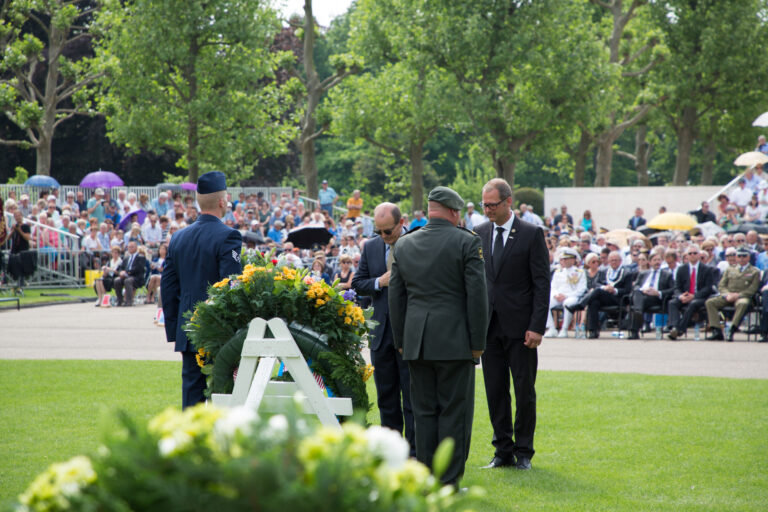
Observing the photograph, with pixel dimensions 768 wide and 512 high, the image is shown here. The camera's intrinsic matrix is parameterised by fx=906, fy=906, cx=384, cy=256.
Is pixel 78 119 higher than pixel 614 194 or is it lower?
higher

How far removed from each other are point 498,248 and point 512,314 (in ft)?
1.81

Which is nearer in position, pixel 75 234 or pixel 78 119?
pixel 75 234

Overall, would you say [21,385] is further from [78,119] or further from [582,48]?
[78,119]

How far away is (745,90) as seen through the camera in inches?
1598

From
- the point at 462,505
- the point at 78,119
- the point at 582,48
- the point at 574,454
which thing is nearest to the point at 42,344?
the point at 574,454

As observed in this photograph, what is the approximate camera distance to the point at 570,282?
62.7ft

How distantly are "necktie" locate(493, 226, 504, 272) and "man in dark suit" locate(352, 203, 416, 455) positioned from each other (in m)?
0.77

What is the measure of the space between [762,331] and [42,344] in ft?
43.0

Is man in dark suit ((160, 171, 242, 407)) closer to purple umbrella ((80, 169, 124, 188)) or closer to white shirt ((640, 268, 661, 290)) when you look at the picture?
white shirt ((640, 268, 661, 290))

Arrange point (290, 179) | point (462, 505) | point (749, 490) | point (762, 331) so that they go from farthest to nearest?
point (290, 179) < point (762, 331) < point (749, 490) < point (462, 505)

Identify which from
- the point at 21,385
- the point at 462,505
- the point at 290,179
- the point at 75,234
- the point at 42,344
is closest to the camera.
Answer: the point at 462,505

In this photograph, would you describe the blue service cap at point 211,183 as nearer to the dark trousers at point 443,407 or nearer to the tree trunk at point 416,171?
the dark trousers at point 443,407

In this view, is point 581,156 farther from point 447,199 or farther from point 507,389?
point 447,199

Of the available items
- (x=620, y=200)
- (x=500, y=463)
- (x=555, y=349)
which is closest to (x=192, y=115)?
(x=620, y=200)
